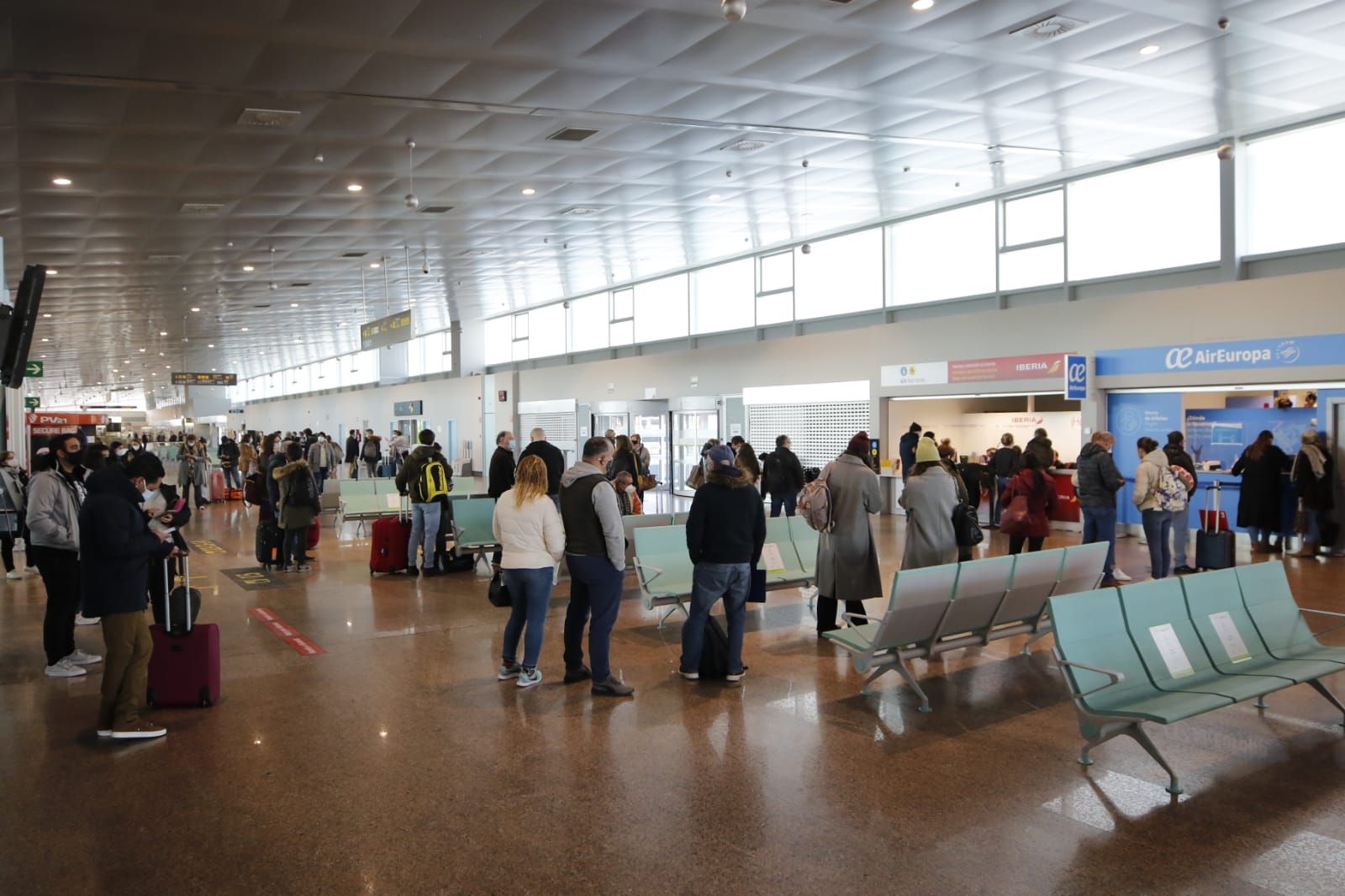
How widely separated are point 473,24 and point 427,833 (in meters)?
6.63

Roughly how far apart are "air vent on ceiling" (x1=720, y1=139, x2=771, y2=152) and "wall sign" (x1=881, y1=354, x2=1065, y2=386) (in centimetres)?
573

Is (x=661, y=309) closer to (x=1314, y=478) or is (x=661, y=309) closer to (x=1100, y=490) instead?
(x=1314, y=478)

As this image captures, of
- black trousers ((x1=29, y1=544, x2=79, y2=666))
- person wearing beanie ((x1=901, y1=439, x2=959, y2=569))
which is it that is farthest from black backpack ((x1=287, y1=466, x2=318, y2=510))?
person wearing beanie ((x1=901, y1=439, x2=959, y2=569))

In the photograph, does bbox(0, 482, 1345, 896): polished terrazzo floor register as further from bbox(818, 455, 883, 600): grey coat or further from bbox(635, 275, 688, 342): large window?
bbox(635, 275, 688, 342): large window

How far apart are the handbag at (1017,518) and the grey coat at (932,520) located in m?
3.12

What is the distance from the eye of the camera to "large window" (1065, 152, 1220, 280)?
43.7 ft

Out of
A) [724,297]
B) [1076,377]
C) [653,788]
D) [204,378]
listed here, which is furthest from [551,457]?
[204,378]

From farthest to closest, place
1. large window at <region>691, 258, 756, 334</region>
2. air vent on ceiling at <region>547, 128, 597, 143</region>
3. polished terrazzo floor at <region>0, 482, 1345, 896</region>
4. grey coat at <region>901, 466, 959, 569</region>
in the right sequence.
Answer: large window at <region>691, 258, 756, 334</region>
air vent on ceiling at <region>547, 128, 597, 143</region>
grey coat at <region>901, 466, 959, 569</region>
polished terrazzo floor at <region>0, 482, 1345, 896</region>

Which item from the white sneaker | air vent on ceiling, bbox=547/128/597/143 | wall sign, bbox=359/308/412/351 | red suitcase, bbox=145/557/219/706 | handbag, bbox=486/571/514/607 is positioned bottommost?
the white sneaker

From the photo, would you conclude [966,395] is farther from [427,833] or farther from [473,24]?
[427,833]

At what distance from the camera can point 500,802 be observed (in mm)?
4371

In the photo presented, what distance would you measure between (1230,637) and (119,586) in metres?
6.20

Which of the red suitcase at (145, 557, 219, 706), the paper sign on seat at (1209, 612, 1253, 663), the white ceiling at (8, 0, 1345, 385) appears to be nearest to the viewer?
the paper sign on seat at (1209, 612, 1253, 663)

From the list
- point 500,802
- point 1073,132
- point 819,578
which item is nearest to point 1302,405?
point 1073,132
